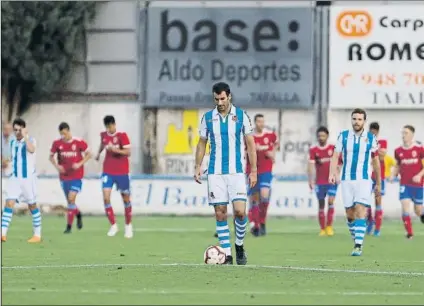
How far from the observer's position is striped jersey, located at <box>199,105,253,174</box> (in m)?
18.0

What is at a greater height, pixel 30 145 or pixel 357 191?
pixel 30 145

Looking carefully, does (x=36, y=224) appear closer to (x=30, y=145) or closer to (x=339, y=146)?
(x=30, y=145)

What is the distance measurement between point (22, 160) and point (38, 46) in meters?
16.5

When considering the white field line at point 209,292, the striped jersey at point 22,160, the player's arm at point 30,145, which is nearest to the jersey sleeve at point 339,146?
the player's arm at point 30,145

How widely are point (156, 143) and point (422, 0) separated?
27.2 feet

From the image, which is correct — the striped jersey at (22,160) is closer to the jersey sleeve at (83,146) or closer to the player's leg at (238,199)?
the jersey sleeve at (83,146)

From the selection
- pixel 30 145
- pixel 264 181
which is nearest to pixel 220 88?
pixel 30 145

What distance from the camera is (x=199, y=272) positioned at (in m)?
16.3

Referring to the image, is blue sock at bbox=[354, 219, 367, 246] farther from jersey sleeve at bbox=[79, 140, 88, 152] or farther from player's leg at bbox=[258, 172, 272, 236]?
jersey sleeve at bbox=[79, 140, 88, 152]

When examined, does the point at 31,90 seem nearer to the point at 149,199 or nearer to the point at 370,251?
the point at 149,199

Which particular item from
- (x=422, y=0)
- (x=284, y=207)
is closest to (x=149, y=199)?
(x=284, y=207)

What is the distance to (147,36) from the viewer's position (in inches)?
1620

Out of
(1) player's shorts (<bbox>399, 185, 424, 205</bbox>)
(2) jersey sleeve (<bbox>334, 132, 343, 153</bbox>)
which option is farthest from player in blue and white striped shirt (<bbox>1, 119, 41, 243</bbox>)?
(1) player's shorts (<bbox>399, 185, 424, 205</bbox>)

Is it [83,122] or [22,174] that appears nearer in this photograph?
[22,174]
